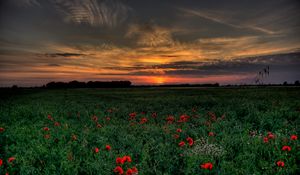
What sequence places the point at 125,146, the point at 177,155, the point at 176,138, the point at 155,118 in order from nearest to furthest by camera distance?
the point at 177,155 → the point at 125,146 → the point at 176,138 → the point at 155,118

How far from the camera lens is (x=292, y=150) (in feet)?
21.3

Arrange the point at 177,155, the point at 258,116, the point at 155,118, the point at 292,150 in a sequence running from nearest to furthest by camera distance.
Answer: the point at 292,150 < the point at 177,155 < the point at 258,116 < the point at 155,118

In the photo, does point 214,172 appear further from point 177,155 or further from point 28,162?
point 28,162

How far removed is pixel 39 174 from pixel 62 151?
1038 mm

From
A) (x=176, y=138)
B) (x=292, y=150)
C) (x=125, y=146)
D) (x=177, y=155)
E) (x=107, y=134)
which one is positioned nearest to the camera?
(x=292, y=150)


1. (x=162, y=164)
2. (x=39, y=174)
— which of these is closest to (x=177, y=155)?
(x=162, y=164)

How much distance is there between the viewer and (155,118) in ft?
44.1

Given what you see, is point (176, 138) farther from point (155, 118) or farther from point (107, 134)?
point (155, 118)

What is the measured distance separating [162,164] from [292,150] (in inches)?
129

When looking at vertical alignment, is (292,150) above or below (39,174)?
above

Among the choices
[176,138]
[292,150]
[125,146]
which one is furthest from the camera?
[176,138]

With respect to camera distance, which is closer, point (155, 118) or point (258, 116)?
point (258, 116)

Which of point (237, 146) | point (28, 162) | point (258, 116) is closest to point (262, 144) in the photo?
point (237, 146)

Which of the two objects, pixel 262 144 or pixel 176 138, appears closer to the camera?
pixel 262 144
